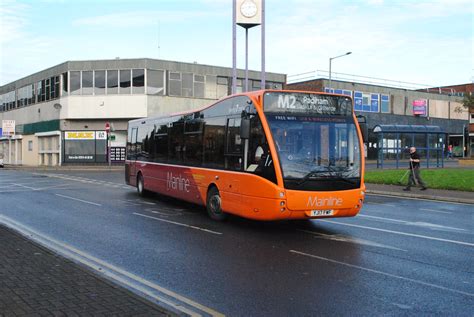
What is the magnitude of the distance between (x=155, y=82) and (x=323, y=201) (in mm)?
36988

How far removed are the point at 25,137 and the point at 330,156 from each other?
174ft

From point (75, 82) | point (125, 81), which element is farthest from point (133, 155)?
point (75, 82)

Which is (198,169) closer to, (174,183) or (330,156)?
(174,183)

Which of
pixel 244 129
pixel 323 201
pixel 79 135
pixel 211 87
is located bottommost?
pixel 323 201

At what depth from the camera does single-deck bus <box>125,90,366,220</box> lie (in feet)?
31.6

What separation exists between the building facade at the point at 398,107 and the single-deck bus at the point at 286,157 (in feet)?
135

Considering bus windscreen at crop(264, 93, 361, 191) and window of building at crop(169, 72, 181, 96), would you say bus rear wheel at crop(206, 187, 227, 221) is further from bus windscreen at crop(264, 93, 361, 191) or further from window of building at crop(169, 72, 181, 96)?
window of building at crop(169, 72, 181, 96)

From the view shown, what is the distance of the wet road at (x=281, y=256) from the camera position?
5.55m

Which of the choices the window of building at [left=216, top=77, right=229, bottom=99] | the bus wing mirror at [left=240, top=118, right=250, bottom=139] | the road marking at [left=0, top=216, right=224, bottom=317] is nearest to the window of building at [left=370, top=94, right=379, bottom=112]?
the window of building at [left=216, top=77, right=229, bottom=99]

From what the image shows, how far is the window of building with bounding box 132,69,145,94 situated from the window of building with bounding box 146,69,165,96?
1.54 ft

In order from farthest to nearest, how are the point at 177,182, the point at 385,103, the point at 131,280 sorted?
the point at 385,103 → the point at 177,182 → the point at 131,280

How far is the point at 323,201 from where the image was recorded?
9.77 meters

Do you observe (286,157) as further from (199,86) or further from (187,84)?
(199,86)

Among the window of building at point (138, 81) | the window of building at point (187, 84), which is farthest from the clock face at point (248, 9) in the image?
the window of building at point (187, 84)
